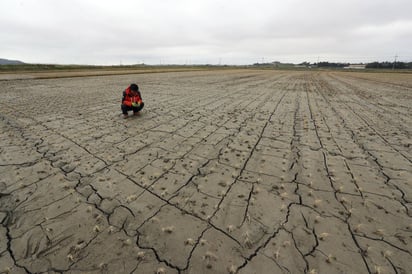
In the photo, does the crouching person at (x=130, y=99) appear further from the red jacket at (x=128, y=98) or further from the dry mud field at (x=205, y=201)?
the dry mud field at (x=205, y=201)

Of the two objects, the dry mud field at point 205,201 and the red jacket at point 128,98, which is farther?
the red jacket at point 128,98

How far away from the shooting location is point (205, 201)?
2.36 meters

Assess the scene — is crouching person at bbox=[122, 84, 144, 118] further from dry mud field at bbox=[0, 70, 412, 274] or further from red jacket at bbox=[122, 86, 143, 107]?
dry mud field at bbox=[0, 70, 412, 274]

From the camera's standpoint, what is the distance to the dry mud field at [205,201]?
1.67 metres

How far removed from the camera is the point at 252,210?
222 centimetres

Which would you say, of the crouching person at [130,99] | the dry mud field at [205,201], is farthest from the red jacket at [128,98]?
the dry mud field at [205,201]

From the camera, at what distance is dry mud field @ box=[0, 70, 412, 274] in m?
1.67

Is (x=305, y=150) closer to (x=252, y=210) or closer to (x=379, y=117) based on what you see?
(x=252, y=210)

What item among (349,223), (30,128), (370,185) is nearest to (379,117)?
(370,185)

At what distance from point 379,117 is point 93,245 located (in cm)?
808

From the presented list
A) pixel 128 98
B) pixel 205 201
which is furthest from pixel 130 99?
pixel 205 201

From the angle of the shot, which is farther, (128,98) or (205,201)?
(128,98)

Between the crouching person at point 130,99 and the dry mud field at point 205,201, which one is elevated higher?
the crouching person at point 130,99

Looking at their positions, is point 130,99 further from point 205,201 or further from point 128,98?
point 205,201
